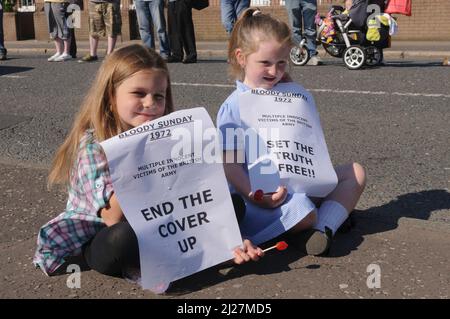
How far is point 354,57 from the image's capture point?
30.9ft

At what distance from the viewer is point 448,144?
4.98m

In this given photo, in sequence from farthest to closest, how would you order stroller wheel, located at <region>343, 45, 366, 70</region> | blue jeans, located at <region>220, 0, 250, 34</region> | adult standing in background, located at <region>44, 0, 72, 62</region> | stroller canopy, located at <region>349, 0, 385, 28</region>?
adult standing in background, located at <region>44, 0, 72, 62</region> < blue jeans, located at <region>220, 0, 250, 34</region> < stroller canopy, located at <region>349, 0, 385, 28</region> < stroller wheel, located at <region>343, 45, 366, 70</region>

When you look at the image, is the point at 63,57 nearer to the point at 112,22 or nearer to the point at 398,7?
the point at 112,22

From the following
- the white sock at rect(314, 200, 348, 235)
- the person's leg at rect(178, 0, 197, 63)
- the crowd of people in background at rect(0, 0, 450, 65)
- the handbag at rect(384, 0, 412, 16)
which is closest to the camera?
the white sock at rect(314, 200, 348, 235)

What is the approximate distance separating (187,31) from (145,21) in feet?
2.88

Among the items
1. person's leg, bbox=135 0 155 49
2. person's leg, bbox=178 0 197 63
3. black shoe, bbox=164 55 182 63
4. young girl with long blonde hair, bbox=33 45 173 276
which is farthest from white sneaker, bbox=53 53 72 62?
young girl with long blonde hair, bbox=33 45 173 276

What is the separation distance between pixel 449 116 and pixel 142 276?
401 centimetres

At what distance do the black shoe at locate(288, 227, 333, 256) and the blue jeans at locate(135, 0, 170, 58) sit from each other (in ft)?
27.5

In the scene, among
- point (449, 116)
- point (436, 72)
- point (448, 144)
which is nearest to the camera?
point (448, 144)

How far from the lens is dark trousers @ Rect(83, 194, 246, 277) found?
2.73m

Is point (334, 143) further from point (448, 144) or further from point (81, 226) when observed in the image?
point (81, 226)

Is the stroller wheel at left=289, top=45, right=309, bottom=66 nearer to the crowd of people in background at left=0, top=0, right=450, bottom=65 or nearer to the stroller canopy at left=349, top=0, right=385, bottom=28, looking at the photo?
the crowd of people in background at left=0, top=0, right=450, bottom=65

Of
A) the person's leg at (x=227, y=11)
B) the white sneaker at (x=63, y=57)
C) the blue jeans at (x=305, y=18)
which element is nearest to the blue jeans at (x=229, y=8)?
the person's leg at (x=227, y=11)

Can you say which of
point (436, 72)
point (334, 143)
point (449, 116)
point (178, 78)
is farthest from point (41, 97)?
point (436, 72)
